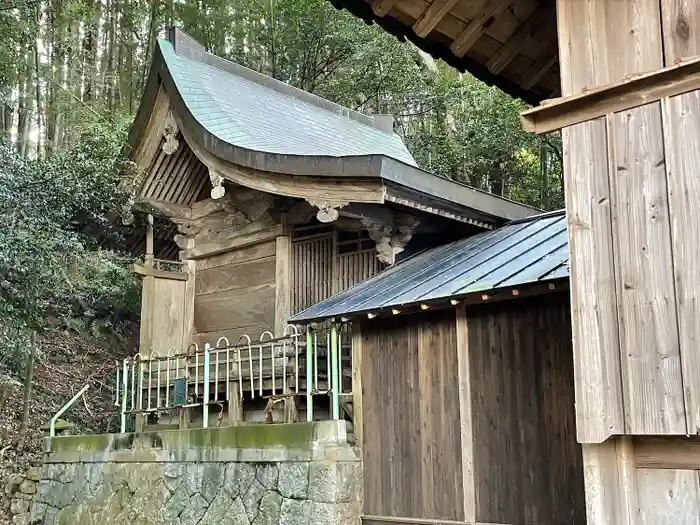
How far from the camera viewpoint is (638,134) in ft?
10.3

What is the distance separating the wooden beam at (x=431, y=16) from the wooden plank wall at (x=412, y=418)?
7.82 feet

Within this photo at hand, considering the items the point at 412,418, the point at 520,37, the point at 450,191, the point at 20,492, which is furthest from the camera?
the point at 20,492

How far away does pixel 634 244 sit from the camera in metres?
3.09

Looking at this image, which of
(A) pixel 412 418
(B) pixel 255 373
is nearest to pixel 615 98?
(A) pixel 412 418

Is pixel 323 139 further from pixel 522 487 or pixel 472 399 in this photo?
pixel 522 487

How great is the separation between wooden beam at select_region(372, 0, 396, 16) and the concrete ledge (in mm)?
3401

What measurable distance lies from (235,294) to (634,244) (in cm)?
650

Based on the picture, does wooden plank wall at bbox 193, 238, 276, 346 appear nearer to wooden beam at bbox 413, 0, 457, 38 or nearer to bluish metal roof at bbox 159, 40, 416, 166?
bluish metal roof at bbox 159, 40, 416, 166

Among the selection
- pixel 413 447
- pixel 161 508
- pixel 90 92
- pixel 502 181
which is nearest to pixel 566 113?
pixel 413 447

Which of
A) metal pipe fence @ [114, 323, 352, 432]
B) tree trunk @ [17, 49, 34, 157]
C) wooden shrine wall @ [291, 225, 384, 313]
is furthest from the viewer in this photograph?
tree trunk @ [17, 49, 34, 157]

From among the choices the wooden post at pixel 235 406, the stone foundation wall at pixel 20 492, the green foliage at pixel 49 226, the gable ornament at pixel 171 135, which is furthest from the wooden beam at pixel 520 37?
the stone foundation wall at pixel 20 492

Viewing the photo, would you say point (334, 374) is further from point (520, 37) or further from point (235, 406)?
point (520, 37)

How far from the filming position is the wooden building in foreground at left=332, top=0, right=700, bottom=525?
2.95 m

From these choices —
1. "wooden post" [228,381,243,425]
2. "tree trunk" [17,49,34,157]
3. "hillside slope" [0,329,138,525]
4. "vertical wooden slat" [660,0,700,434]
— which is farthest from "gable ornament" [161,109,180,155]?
"tree trunk" [17,49,34,157]
